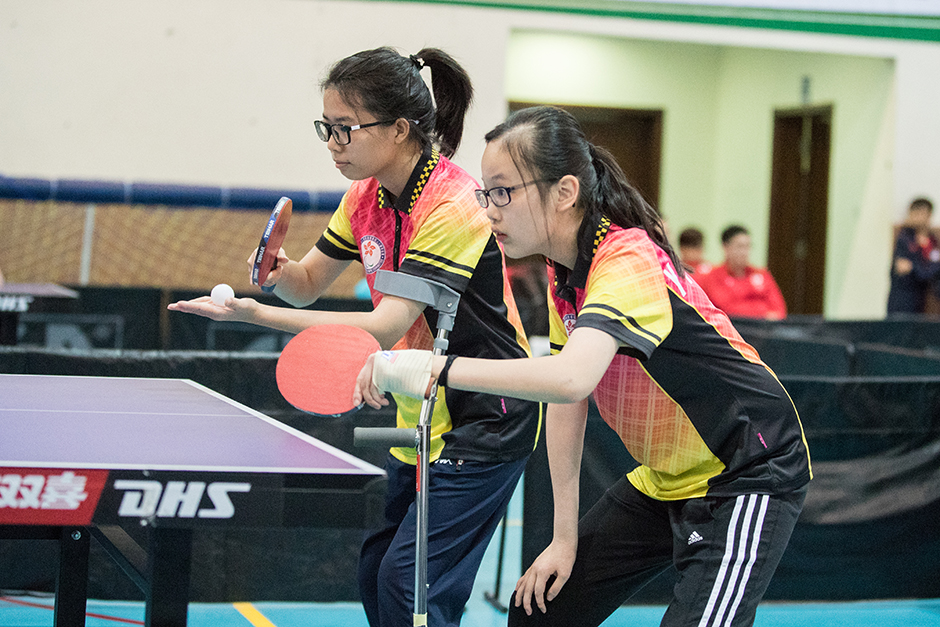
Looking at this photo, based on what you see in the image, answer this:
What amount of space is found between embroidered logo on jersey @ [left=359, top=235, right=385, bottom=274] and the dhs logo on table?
3.10 ft

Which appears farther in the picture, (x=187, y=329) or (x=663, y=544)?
(x=187, y=329)

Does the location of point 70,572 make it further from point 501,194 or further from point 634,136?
point 634,136

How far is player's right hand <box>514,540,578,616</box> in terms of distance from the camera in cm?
197

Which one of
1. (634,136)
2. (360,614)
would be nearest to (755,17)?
(634,136)

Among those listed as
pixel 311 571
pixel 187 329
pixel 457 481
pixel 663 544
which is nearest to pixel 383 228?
pixel 457 481

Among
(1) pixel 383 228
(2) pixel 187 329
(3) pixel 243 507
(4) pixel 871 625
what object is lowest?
(4) pixel 871 625

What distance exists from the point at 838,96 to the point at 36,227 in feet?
27.2

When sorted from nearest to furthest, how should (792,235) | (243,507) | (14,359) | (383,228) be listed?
1. (243,507)
2. (383,228)
3. (14,359)
4. (792,235)

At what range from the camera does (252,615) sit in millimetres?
3412

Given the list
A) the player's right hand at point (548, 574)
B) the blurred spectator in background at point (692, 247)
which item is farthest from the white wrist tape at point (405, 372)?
the blurred spectator in background at point (692, 247)

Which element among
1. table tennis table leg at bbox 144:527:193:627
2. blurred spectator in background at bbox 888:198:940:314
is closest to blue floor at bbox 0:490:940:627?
table tennis table leg at bbox 144:527:193:627

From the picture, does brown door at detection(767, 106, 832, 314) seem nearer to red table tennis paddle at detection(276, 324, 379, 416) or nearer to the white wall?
the white wall

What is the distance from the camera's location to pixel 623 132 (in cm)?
1185

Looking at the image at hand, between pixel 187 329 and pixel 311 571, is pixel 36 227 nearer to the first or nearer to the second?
pixel 187 329
